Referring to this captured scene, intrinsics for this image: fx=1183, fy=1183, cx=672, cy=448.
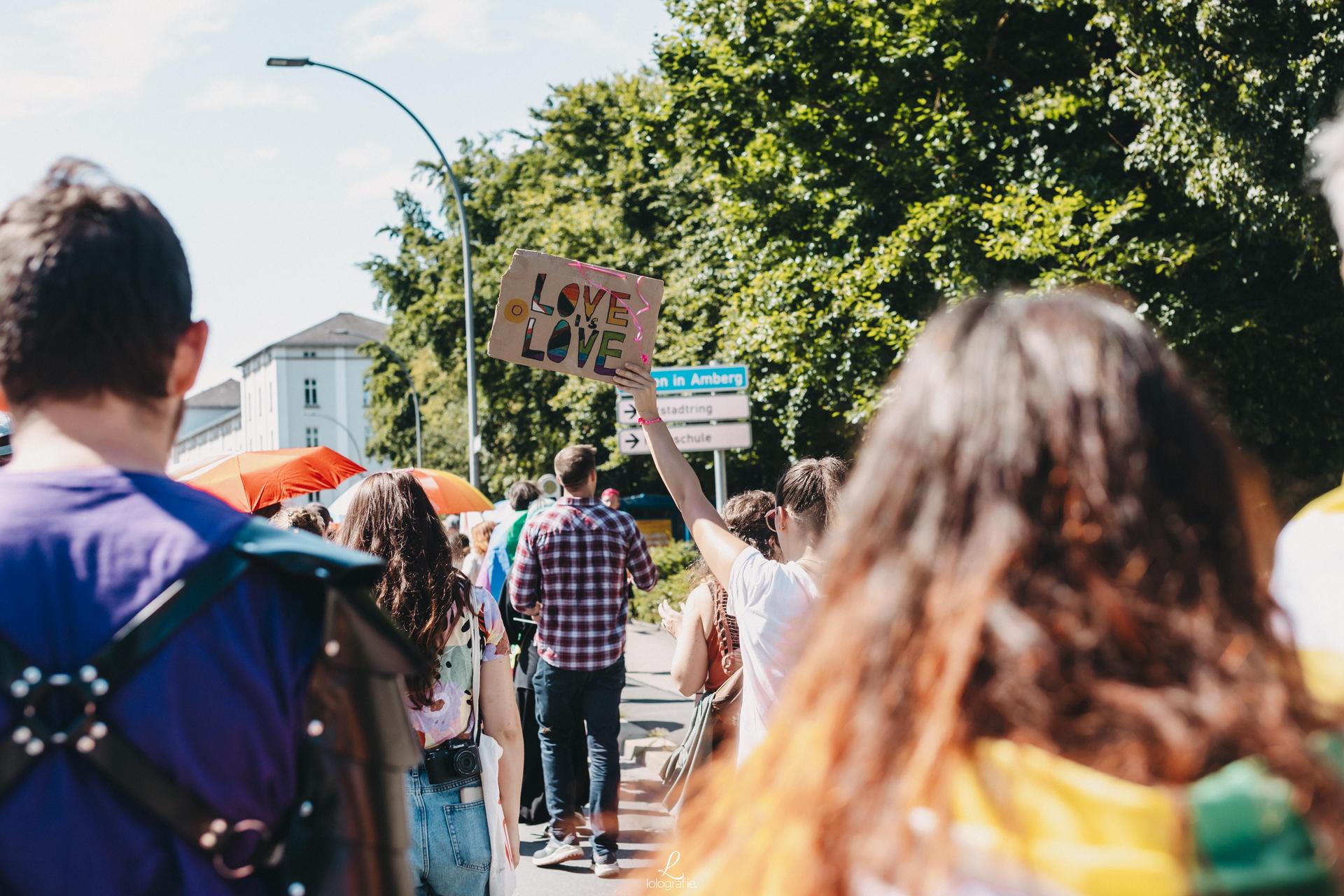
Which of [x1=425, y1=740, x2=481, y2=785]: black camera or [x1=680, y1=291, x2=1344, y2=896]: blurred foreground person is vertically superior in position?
A: [x1=680, y1=291, x2=1344, y2=896]: blurred foreground person

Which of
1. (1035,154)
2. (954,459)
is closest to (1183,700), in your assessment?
(954,459)

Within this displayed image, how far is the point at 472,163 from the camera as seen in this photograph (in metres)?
38.0

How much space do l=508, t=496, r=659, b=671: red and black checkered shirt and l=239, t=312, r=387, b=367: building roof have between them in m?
81.5

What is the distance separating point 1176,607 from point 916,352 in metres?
0.40

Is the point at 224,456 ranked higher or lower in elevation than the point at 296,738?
higher

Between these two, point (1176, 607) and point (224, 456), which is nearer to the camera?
point (1176, 607)

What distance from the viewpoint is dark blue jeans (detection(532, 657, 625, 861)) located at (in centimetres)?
677

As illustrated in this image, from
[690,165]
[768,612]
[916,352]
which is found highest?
[690,165]

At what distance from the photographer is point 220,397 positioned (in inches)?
4547

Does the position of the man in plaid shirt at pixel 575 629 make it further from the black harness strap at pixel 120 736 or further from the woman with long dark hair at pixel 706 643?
the black harness strap at pixel 120 736

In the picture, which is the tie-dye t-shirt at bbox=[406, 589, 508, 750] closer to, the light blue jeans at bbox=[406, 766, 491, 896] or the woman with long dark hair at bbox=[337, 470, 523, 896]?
the woman with long dark hair at bbox=[337, 470, 523, 896]

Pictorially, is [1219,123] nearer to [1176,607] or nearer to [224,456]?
[224,456]

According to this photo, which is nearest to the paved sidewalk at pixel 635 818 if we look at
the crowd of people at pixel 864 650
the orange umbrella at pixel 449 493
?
the crowd of people at pixel 864 650

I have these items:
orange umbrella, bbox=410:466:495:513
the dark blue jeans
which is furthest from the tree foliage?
the dark blue jeans
